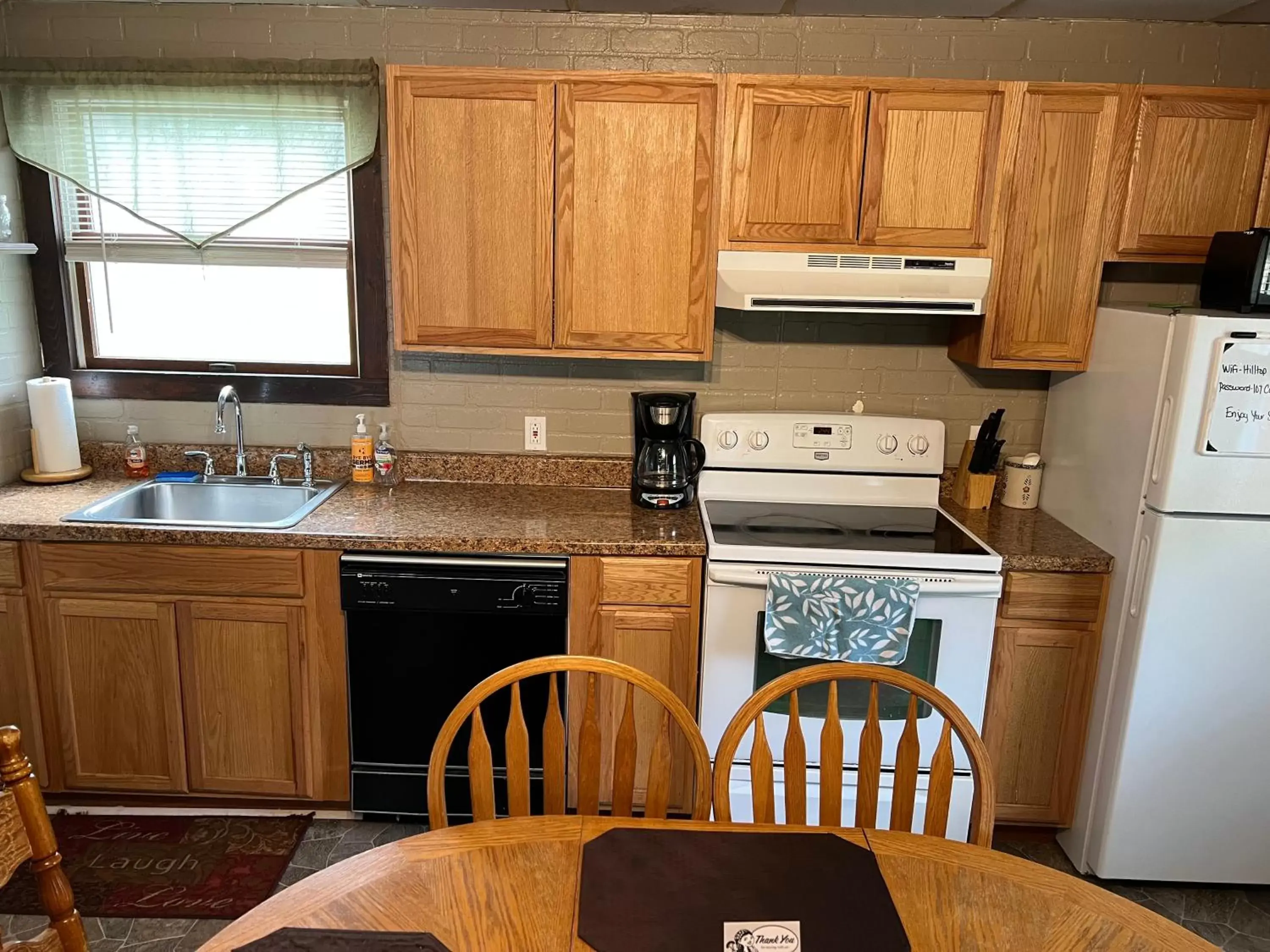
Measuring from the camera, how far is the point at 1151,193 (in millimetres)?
2436

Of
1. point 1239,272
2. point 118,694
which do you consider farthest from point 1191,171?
point 118,694

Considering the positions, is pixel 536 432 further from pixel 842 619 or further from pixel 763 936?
pixel 763 936

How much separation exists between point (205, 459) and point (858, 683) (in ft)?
7.02

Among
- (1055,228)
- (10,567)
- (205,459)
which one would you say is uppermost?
(1055,228)

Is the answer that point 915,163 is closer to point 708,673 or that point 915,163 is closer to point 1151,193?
point 1151,193

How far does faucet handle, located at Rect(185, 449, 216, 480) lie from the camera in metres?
2.88

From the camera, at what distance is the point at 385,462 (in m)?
2.87

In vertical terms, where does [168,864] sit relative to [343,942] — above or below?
below

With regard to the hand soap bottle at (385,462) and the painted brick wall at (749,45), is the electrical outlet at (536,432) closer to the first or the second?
the painted brick wall at (749,45)

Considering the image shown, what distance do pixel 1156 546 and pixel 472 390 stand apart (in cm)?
200

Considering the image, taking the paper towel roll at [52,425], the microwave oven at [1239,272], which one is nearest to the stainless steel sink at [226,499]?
the paper towel roll at [52,425]

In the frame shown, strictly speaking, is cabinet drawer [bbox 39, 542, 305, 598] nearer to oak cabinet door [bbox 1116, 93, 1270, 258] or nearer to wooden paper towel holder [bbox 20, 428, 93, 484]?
wooden paper towel holder [bbox 20, 428, 93, 484]

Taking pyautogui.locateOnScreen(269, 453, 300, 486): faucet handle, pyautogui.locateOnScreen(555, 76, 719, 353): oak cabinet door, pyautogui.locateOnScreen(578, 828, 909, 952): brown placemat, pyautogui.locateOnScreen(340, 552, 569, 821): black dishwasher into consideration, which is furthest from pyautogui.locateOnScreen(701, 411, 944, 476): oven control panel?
pyautogui.locateOnScreen(578, 828, 909, 952): brown placemat

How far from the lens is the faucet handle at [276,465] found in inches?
113
